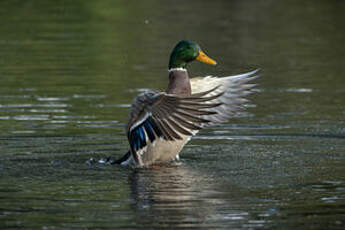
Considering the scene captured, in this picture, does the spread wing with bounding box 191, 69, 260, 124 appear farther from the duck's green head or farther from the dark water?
the duck's green head

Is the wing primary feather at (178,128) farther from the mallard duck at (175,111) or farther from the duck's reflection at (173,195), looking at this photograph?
the duck's reflection at (173,195)

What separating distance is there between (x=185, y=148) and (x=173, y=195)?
2.53 meters

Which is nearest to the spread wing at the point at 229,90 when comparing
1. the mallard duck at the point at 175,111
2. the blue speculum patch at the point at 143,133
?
the mallard duck at the point at 175,111

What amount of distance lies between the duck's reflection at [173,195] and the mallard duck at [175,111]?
0.77 ft

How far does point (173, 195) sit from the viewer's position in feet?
26.7

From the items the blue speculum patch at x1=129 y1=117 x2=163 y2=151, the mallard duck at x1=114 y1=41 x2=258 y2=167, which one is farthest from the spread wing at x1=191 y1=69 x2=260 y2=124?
the blue speculum patch at x1=129 y1=117 x2=163 y2=151

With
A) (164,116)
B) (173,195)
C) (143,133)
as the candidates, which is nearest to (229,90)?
(143,133)

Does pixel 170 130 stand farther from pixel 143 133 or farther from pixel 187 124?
pixel 143 133

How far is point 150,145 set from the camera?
382 inches

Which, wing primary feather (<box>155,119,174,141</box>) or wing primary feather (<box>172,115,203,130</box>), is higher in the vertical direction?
wing primary feather (<box>172,115,203,130</box>)

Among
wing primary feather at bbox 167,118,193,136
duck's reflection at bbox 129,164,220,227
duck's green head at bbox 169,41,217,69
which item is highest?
duck's green head at bbox 169,41,217,69

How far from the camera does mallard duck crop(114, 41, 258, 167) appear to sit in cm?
887

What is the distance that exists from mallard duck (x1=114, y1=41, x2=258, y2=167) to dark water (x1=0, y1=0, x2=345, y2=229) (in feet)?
A: 0.92

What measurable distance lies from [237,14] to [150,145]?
1632cm
